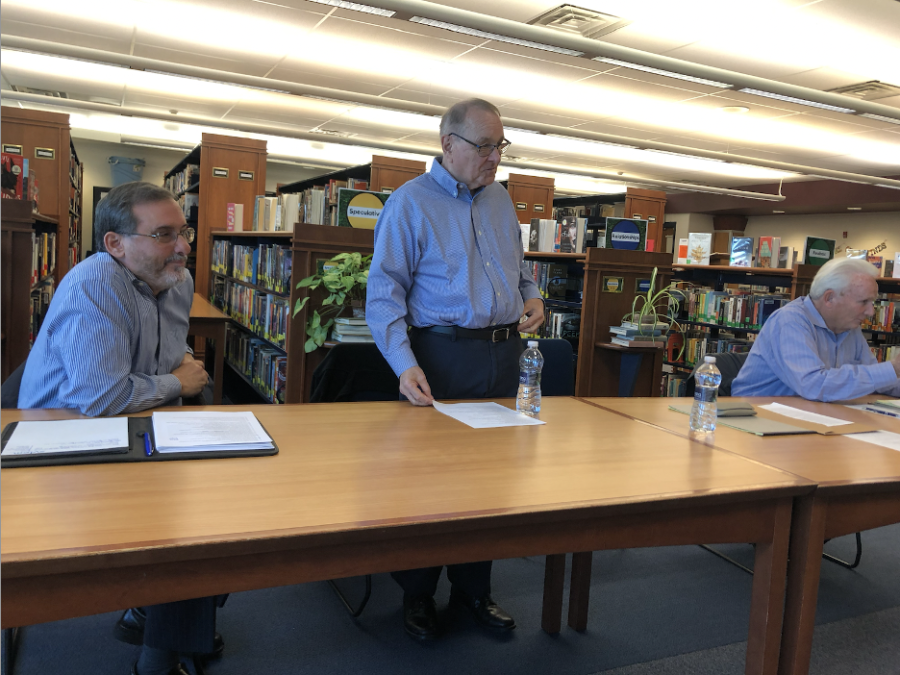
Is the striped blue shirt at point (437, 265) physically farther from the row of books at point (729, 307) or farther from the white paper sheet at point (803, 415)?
the row of books at point (729, 307)

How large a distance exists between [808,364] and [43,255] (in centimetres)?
525

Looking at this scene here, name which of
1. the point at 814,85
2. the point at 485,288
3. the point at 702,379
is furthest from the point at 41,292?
the point at 814,85

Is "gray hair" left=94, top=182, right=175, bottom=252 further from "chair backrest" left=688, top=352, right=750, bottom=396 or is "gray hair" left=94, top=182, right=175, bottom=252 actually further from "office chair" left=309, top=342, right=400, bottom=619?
"chair backrest" left=688, top=352, right=750, bottom=396

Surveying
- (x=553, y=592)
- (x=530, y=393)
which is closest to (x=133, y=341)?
(x=530, y=393)

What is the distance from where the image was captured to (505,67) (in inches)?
287

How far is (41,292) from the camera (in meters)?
5.03

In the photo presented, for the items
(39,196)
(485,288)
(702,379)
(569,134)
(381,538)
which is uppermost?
(569,134)

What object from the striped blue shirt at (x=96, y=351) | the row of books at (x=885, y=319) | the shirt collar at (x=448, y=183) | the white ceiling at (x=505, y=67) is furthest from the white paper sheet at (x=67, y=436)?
the row of books at (x=885, y=319)

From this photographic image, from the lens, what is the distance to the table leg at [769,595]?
1.47 meters

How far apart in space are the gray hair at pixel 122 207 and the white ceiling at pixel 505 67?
432cm

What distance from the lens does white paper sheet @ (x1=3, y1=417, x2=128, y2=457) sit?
129 centimetres

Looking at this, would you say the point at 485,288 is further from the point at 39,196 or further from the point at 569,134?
the point at 569,134

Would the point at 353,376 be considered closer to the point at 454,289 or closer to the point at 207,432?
the point at 454,289

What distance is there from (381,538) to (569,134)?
7.83 meters
